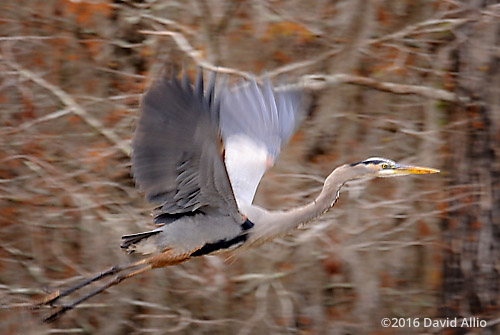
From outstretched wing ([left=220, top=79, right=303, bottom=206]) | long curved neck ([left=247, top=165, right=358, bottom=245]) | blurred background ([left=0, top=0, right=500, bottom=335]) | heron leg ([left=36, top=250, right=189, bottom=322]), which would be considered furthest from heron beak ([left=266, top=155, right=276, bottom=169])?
blurred background ([left=0, top=0, right=500, bottom=335])

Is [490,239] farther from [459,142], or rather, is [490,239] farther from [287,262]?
[287,262]

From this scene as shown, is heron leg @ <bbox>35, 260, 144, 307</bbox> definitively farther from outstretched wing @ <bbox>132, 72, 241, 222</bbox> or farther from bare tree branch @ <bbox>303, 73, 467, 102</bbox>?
bare tree branch @ <bbox>303, 73, 467, 102</bbox>

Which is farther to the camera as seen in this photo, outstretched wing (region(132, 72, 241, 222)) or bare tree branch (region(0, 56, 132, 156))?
bare tree branch (region(0, 56, 132, 156))

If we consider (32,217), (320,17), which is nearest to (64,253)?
(32,217)

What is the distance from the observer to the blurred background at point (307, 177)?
6473 mm

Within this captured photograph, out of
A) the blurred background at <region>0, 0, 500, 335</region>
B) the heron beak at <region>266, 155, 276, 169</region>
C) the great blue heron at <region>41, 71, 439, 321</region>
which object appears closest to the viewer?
the great blue heron at <region>41, 71, 439, 321</region>

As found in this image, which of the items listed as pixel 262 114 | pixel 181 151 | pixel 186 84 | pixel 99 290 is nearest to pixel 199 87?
pixel 186 84

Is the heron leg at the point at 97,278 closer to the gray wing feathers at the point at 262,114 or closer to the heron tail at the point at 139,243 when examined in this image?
the heron tail at the point at 139,243

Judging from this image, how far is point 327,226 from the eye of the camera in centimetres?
652

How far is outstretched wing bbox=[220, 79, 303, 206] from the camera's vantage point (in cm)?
527

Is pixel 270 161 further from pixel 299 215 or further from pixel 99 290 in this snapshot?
pixel 99 290

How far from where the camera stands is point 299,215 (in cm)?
495

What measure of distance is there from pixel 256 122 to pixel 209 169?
1061mm

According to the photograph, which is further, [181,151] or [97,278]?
[97,278]
